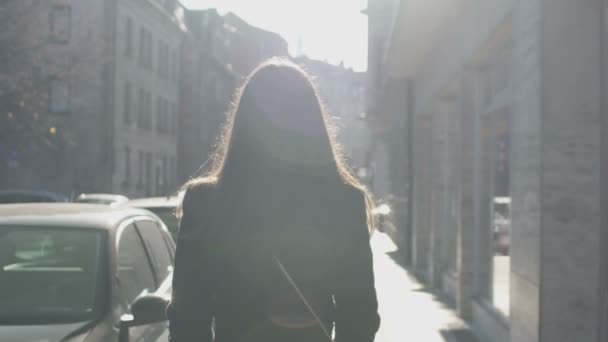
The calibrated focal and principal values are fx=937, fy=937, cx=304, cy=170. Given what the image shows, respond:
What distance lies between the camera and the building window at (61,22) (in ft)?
127

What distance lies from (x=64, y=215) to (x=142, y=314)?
1.00m

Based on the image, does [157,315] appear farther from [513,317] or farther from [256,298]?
[513,317]

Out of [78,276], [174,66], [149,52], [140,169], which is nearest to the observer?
[78,276]

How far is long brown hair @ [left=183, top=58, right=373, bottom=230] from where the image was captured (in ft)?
9.39

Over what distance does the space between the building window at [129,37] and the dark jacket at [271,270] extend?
3942 cm

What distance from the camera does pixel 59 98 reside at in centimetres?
3922

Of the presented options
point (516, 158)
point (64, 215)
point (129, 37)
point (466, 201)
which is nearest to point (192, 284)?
point (64, 215)

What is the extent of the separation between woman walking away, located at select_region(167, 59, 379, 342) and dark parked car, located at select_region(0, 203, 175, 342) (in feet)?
4.13

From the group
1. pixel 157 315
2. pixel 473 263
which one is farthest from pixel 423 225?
pixel 157 315

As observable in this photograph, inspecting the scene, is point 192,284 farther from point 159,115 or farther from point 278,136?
point 159,115

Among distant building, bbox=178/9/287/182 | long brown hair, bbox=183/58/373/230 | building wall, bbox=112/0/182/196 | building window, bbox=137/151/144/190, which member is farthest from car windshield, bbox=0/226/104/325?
distant building, bbox=178/9/287/182

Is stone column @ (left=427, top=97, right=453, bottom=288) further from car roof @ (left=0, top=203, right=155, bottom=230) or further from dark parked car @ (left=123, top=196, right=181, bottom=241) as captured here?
car roof @ (left=0, top=203, right=155, bottom=230)

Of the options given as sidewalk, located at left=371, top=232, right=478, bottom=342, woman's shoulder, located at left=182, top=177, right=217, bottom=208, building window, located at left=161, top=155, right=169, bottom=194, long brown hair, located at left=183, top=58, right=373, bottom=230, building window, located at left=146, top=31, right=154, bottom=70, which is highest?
building window, located at left=146, top=31, right=154, bottom=70

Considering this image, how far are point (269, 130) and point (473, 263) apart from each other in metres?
8.71
